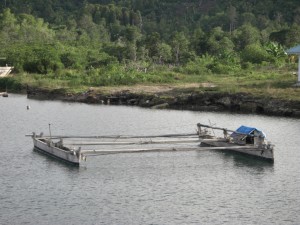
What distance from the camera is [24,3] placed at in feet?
516

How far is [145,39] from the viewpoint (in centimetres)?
9044

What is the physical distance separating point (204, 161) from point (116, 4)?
131060mm

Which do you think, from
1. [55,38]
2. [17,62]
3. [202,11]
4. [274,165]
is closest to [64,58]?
[17,62]

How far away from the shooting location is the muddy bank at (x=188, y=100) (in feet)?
164

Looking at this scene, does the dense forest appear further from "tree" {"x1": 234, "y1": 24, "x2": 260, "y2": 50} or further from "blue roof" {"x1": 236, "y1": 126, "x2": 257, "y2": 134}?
"blue roof" {"x1": 236, "y1": 126, "x2": 257, "y2": 134}

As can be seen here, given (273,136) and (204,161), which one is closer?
(204,161)

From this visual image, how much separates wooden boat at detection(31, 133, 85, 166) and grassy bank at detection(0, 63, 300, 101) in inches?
828

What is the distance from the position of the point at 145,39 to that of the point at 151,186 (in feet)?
206

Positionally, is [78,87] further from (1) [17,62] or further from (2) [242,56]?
(2) [242,56]

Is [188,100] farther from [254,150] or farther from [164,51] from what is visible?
[164,51]

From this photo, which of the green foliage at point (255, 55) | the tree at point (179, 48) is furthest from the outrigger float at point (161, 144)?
the tree at point (179, 48)

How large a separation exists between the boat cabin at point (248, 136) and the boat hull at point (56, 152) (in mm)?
8535

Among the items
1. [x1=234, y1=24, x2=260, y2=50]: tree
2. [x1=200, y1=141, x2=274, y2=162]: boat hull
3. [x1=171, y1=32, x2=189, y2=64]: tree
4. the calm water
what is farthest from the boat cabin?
[x1=234, y1=24, x2=260, y2=50]: tree

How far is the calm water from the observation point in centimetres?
2489
